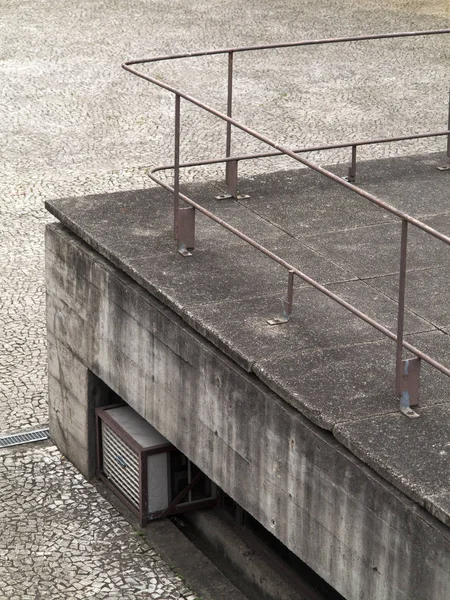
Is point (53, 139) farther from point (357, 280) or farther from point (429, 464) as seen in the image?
point (429, 464)

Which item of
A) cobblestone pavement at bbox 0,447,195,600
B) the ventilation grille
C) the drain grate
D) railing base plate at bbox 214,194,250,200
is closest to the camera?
cobblestone pavement at bbox 0,447,195,600

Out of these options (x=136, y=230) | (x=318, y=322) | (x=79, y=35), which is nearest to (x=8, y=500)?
(x=136, y=230)

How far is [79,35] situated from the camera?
16.2 meters

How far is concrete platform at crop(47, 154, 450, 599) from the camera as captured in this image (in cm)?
511

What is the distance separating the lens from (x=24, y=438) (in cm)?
792

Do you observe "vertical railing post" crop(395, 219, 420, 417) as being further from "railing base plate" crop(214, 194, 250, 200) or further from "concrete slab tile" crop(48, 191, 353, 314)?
"railing base plate" crop(214, 194, 250, 200)

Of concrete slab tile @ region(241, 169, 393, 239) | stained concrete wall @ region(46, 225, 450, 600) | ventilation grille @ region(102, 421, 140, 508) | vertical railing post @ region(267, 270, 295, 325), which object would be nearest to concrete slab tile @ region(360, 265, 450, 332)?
vertical railing post @ region(267, 270, 295, 325)

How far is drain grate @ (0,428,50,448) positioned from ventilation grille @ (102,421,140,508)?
2.08 feet

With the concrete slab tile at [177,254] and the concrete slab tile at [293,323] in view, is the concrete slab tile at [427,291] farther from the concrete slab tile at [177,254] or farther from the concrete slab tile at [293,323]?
the concrete slab tile at [177,254]

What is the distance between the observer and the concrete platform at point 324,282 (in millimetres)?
5113

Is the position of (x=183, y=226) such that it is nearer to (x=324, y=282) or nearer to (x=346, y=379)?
(x=324, y=282)

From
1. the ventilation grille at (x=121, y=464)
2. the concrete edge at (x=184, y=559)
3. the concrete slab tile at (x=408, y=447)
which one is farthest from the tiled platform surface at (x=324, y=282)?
the concrete edge at (x=184, y=559)

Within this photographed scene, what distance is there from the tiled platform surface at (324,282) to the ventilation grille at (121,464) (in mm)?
1103

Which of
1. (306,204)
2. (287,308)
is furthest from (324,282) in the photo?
(306,204)
